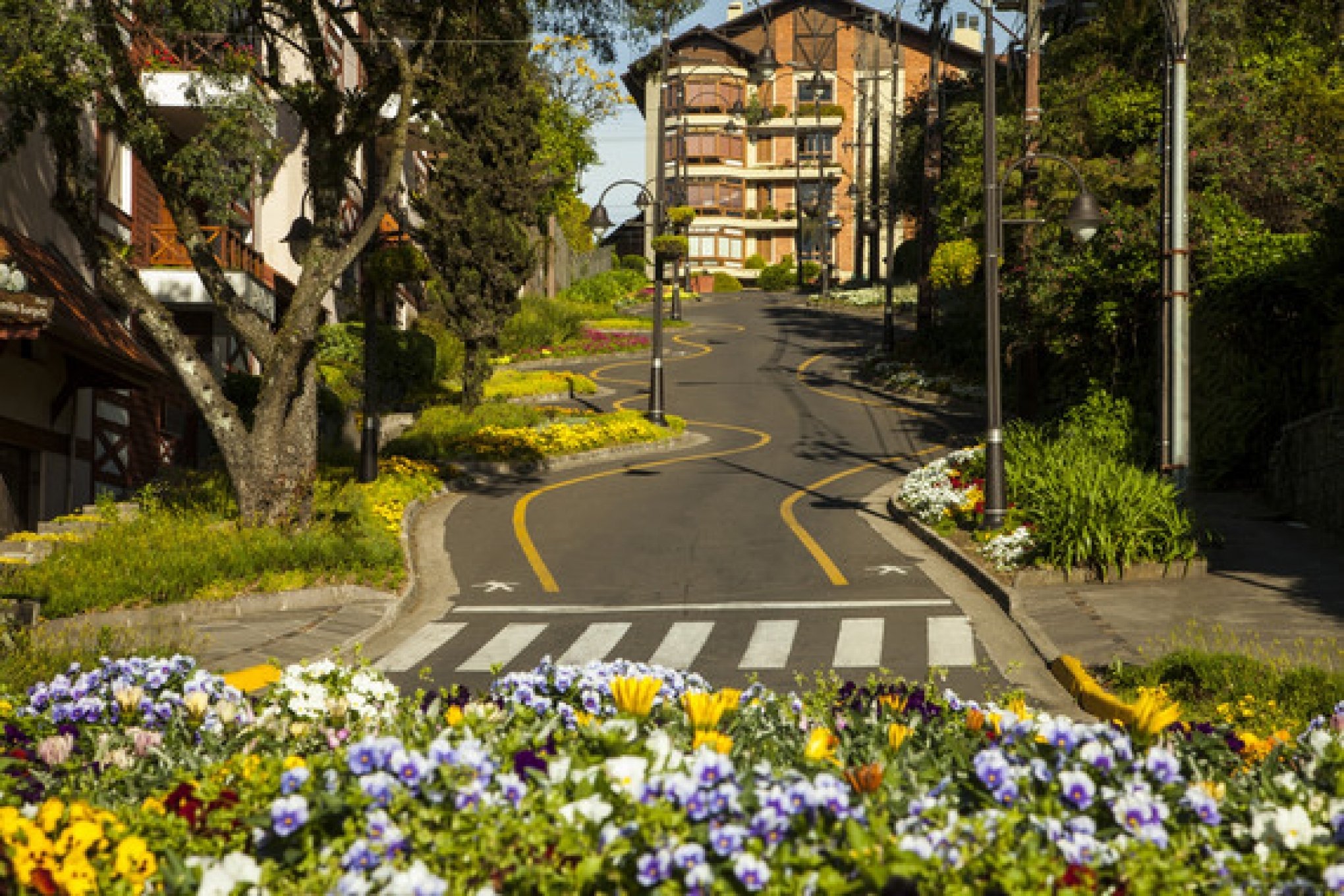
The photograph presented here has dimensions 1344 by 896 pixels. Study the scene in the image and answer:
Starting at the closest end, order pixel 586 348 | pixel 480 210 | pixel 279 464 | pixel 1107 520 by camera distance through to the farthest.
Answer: pixel 1107 520
pixel 279 464
pixel 480 210
pixel 586 348

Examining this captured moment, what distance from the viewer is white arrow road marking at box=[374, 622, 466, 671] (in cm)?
1402

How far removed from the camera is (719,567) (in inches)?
768

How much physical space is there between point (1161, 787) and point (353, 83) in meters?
46.3

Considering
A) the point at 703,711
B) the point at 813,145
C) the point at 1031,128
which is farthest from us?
the point at 813,145

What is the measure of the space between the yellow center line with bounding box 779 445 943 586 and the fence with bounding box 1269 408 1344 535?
22.5ft

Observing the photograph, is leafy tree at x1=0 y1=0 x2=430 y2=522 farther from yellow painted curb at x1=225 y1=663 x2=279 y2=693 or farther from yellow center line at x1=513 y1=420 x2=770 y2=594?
yellow painted curb at x1=225 y1=663 x2=279 y2=693

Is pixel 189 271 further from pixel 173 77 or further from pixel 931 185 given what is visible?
pixel 931 185

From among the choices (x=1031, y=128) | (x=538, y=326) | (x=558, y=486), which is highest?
(x=1031, y=128)

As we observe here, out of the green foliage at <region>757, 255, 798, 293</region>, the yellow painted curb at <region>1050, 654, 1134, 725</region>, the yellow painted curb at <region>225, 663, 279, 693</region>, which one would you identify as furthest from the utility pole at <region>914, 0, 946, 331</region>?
the green foliage at <region>757, 255, 798, 293</region>

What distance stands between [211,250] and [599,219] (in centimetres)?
1314

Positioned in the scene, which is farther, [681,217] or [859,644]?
[681,217]

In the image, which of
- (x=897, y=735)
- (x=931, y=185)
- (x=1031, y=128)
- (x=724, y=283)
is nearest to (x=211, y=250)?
(x=1031, y=128)

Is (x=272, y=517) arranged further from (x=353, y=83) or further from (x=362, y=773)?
(x=353, y=83)

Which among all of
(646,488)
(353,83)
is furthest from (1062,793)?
(353,83)
